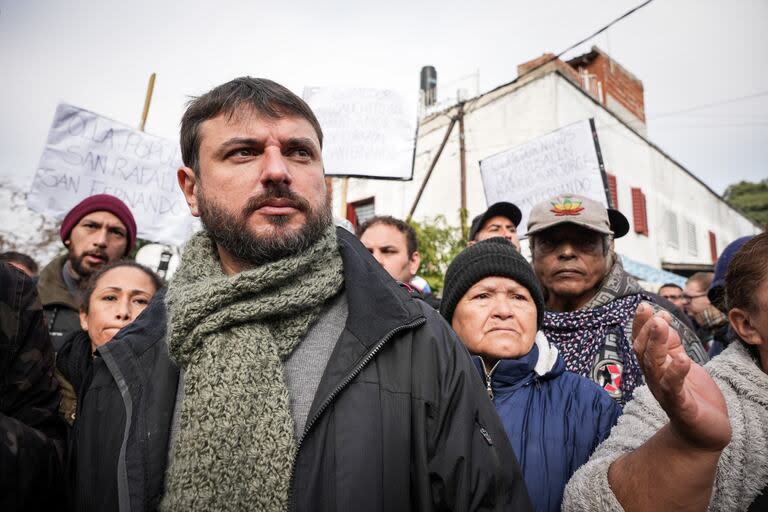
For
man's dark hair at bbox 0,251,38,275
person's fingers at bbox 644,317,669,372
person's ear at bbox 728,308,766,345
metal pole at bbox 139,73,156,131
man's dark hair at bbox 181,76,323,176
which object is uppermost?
metal pole at bbox 139,73,156,131

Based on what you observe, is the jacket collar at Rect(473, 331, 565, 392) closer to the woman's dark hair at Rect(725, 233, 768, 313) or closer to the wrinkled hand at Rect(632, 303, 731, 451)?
the woman's dark hair at Rect(725, 233, 768, 313)

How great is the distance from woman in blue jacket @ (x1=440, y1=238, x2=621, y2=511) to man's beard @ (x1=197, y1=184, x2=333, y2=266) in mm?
864

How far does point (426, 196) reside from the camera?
15281 millimetres

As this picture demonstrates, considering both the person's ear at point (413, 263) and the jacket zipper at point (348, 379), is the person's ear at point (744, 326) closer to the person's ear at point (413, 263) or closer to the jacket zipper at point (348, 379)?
the jacket zipper at point (348, 379)

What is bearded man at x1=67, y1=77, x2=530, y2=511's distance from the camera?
50.3 inches

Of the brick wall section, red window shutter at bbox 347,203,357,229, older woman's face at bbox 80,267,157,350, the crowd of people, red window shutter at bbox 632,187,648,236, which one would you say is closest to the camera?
the crowd of people

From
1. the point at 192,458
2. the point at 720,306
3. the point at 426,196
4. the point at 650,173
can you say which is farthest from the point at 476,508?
the point at 650,173

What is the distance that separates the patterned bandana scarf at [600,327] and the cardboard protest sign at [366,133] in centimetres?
241

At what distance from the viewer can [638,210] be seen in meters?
14.6

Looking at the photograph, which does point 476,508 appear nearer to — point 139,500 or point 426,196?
point 139,500

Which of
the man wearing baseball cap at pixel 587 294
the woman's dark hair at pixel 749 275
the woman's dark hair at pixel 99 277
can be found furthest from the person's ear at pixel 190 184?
the woman's dark hair at pixel 749 275

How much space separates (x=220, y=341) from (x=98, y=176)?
12.5 ft

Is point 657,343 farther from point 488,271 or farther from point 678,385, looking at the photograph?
point 488,271

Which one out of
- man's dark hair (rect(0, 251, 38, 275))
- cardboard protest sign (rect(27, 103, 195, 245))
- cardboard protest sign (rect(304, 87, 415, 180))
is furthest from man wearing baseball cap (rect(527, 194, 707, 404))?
man's dark hair (rect(0, 251, 38, 275))
